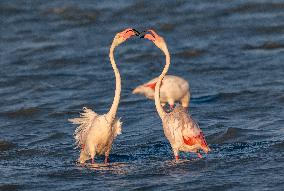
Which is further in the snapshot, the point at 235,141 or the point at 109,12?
the point at 109,12

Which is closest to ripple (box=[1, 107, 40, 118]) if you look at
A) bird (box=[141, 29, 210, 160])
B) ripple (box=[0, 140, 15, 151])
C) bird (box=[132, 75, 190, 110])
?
bird (box=[132, 75, 190, 110])

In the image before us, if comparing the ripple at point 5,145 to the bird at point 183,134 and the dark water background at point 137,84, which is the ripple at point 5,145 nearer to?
the dark water background at point 137,84

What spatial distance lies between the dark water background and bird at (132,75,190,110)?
0.68 feet

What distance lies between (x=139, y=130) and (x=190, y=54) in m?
6.06

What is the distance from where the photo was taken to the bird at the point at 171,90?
53.1 feet

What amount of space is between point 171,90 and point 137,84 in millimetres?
1001

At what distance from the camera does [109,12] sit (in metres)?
24.0

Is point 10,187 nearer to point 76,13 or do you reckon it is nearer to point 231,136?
point 231,136

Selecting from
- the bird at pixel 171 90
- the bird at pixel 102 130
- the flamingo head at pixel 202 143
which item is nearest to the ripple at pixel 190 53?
the bird at pixel 171 90

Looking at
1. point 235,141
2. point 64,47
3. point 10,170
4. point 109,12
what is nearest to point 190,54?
point 64,47

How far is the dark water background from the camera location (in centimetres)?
1090

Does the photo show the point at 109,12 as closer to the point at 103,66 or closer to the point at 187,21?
the point at 187,21

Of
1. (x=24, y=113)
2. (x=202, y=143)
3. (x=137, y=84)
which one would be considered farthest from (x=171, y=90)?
(x=202, y=143)

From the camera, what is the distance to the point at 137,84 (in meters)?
17.7
